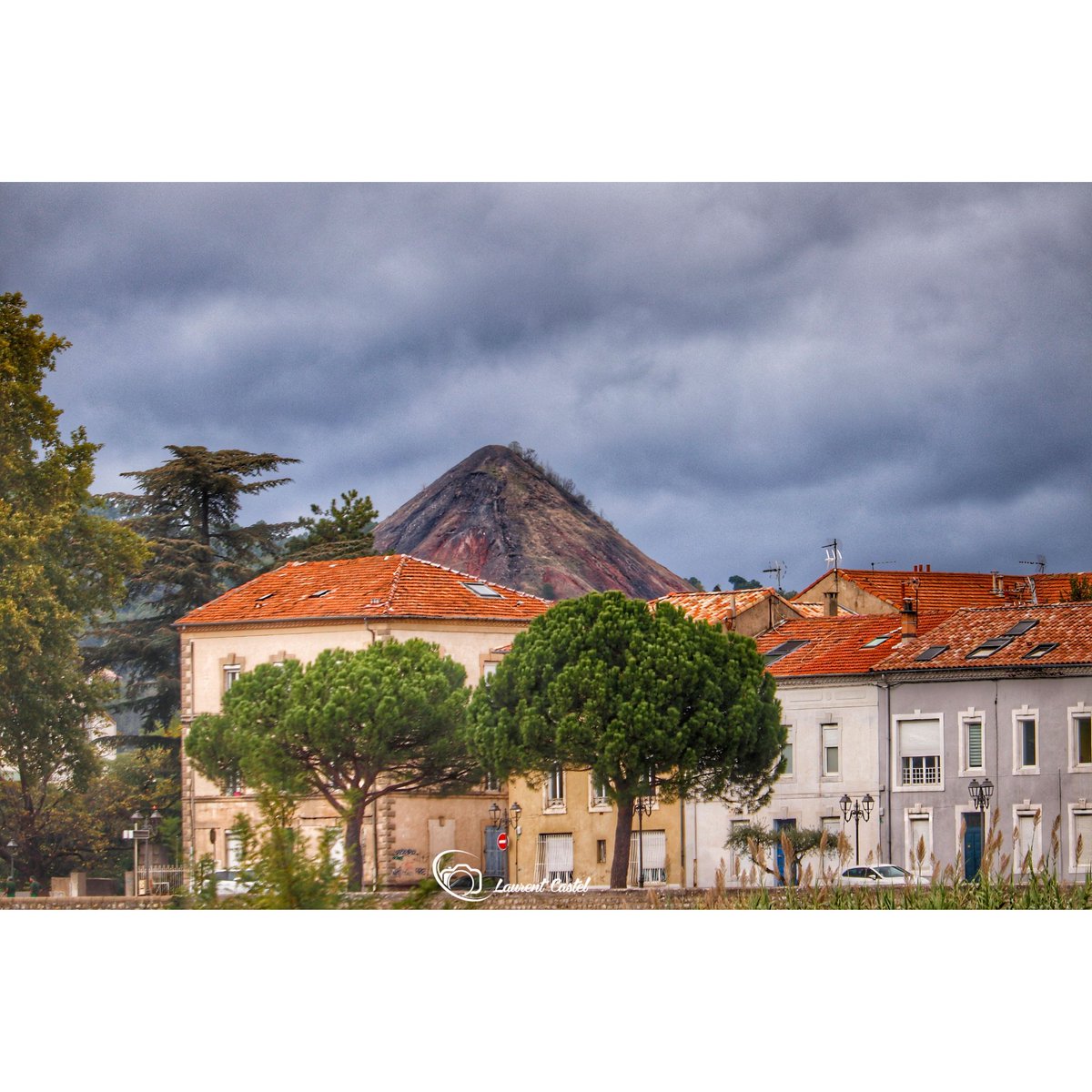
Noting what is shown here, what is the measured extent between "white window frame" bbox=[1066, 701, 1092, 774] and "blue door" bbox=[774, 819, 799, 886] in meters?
2.84

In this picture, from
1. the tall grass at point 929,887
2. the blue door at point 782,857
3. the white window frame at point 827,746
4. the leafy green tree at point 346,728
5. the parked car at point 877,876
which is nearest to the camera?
the tall grass at point 929,887

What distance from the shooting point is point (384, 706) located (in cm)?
2162

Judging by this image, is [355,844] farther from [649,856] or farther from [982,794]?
[982,794]

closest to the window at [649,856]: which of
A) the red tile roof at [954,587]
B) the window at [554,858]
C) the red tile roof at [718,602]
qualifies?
the window at [554,858]

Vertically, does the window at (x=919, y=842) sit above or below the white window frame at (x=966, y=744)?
below

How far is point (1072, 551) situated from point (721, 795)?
4.36m

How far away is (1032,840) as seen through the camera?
20391 millimetres

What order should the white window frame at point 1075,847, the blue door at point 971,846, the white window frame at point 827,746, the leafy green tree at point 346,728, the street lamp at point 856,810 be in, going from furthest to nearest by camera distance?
the leafy green tree at point 346,728 → the white window frame at point 827,746 → the street lamp at point 856,810 → the blue door at point 971,846 → the white window frame at point 1075,847

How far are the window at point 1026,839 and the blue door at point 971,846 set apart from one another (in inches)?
13.6

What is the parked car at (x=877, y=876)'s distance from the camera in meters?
20.0

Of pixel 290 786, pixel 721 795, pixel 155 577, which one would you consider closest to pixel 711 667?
pixel 721 795

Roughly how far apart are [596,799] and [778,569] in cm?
309

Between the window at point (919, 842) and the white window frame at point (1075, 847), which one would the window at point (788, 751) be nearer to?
the window at point (919, 842)
